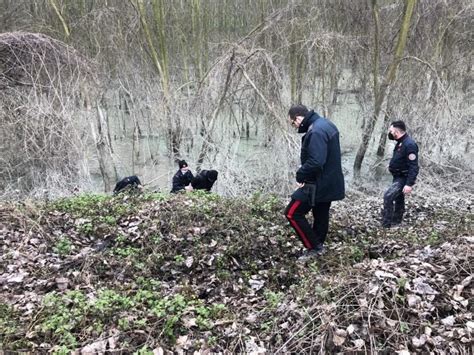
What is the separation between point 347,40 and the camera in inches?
480

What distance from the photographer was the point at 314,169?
4.82 meters

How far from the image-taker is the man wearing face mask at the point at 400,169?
6.55 m

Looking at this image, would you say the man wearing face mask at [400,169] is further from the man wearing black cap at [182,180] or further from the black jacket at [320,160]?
the man wearing black cap at [182,180]

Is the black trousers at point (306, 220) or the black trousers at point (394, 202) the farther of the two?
the black trousers at point (394, 202)

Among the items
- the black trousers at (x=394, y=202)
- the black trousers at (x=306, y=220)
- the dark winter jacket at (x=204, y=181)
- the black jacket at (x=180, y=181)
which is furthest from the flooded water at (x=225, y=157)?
the black trousers at (x=306, y=220)

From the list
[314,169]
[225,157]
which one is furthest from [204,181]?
[314,169]

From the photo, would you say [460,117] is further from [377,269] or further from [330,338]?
[330,338]

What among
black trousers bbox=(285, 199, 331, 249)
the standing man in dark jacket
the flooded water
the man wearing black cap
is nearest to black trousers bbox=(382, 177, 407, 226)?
black trousers bbox=(285, 199, 331, 249)

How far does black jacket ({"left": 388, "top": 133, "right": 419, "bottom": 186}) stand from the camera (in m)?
6.52

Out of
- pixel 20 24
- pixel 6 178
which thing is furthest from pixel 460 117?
pixel 20 24

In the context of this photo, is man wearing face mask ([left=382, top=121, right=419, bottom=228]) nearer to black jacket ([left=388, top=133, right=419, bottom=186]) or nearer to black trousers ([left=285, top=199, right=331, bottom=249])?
black jacket ([left=388, top=133, right=419, bottom=186])

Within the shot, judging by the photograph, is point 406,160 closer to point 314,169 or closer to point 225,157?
point 314,169

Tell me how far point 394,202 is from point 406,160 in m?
0.82

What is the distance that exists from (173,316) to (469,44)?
1325 cm
